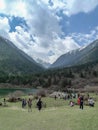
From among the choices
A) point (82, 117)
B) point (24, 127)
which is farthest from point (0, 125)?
point (82, 117)

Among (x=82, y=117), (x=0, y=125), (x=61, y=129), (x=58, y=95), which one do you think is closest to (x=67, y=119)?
(x=82, y=117)

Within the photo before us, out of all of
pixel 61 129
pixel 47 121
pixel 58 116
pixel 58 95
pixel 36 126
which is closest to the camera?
pixel 61 129

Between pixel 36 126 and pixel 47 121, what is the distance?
3060 mm

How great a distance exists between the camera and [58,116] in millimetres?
44094

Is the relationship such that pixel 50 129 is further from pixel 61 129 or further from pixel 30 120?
pixel 30 120

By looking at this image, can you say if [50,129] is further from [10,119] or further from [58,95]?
[58,95]

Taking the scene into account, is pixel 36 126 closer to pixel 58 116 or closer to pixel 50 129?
pixel 50 129

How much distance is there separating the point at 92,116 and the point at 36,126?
8.95 meters

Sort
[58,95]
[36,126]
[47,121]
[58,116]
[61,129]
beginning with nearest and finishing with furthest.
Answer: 1. [61,129]
2. [36,126]
3. [47,121]
4. [58,116]
5. [58,95]

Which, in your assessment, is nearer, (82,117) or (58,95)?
(82,117)

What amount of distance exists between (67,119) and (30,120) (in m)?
6.11

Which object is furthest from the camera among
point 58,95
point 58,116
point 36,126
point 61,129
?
point 58,95

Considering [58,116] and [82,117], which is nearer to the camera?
[82,117]

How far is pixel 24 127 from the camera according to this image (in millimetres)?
38188
